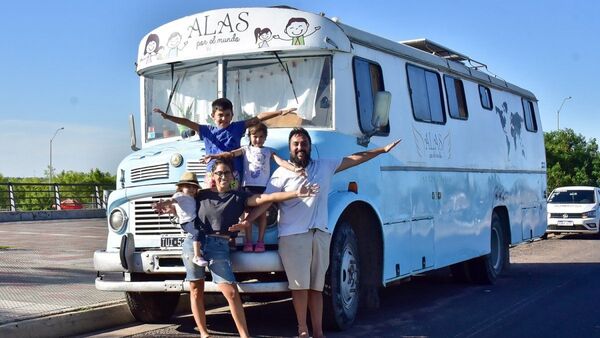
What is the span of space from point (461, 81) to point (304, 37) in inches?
191

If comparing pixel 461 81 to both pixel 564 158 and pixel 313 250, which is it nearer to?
pixel 313 250

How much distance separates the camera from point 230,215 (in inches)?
281

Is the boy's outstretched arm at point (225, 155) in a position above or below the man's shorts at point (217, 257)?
above

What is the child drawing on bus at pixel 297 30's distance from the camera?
8.16 metres

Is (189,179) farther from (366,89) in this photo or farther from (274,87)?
(366,89)

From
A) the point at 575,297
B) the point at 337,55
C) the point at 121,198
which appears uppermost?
the point at 337,55

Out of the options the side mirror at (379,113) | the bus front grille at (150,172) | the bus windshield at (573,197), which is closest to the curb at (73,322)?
the bus front grille at (150,172)

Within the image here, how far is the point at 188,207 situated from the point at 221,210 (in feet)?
1.05

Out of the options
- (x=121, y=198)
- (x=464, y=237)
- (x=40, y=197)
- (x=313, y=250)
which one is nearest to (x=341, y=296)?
(x=313, y=250)

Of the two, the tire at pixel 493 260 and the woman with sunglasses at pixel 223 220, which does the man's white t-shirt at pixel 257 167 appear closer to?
the woman with sunglasses at pixel 223 220

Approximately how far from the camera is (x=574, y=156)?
55469 mm

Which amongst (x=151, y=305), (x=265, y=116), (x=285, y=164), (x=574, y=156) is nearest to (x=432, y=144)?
(x=265, y=116)

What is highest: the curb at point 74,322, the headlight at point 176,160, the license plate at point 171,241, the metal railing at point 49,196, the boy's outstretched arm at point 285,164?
the metal railing at point 49,196

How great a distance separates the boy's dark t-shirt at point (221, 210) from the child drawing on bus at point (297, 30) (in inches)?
71.9
